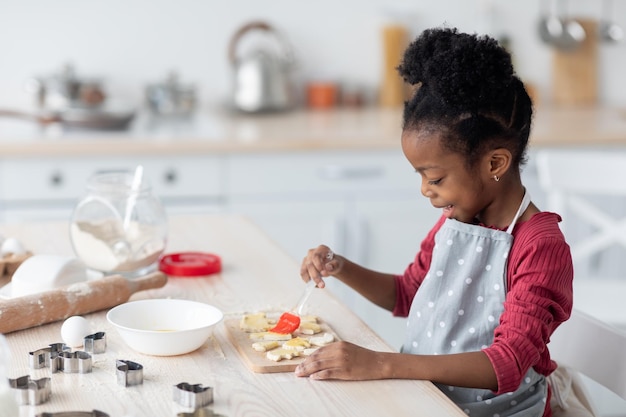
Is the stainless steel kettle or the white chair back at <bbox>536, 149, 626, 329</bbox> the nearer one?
the white chair back at <bbox>536, 149, 626, 329</bbox>

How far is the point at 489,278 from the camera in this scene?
1.41 meters

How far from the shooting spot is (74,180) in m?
2.82

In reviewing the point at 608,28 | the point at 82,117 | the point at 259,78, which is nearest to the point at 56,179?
the point at 82,117

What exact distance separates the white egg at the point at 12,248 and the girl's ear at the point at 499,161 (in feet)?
2.71

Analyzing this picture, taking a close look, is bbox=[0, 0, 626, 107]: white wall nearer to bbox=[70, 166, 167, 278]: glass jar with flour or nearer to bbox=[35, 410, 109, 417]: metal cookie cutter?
bbox=[70, 166, 167, 278]: glass jar with flour

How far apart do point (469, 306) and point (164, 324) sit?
1.47ft

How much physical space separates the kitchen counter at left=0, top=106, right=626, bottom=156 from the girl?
54.4 inches

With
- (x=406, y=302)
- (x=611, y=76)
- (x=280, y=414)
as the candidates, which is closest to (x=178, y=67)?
(x=611, y=76)

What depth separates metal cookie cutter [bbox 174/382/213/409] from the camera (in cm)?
109

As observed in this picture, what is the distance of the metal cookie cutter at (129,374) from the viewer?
1.16m

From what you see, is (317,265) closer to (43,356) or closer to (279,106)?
(43,356)

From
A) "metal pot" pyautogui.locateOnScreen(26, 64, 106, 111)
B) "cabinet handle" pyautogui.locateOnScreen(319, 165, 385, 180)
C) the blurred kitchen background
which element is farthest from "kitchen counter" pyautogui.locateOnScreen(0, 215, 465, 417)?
"metal pot" pyautogui.locateOnScreen(26, 64, 106, 111)

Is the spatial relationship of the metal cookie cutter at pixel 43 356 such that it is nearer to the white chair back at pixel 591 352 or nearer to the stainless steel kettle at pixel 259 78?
the white chair back at pixel 591 352

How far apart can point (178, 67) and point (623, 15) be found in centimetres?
168
